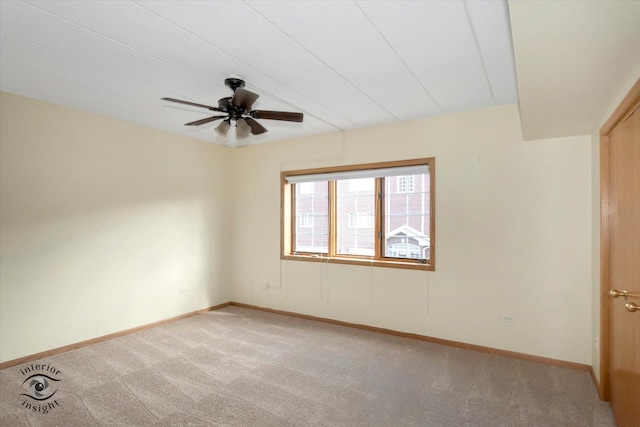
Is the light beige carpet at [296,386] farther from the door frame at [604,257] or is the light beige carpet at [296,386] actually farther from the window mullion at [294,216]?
the window mullion at [294,216]

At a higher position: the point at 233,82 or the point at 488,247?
the point at 233,82

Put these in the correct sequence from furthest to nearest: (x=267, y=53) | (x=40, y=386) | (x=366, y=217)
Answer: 1. (x=366, y=217)
2. (x=40, y=386)
3. (x=267, y=53)

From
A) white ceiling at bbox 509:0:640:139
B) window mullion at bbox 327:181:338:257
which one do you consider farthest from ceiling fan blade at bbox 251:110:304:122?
window mullion at bbox 327:181:338:257

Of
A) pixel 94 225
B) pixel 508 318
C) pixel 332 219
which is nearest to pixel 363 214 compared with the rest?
pixel 332 219

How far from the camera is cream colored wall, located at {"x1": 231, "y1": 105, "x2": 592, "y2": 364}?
121 inches

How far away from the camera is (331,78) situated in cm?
271

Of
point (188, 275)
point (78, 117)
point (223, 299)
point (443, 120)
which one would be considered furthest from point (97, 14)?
point (223, 299)

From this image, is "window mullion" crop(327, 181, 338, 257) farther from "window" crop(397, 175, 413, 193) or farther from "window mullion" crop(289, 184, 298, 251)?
"window" crop(397, 175, 413, 193)

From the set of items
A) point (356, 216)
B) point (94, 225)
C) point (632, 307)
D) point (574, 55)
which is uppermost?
point (574, 55)

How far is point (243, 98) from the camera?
2422 millimetres

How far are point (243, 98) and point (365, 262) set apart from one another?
2.52 m

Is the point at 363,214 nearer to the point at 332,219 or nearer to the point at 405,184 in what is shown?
the point at 332,219

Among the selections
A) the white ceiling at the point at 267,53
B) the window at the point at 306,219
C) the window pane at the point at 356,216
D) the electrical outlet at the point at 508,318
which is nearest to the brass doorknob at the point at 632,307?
the electrical outlet at the point at 508,318

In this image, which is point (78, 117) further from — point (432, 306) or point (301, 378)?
point (432, 306)
